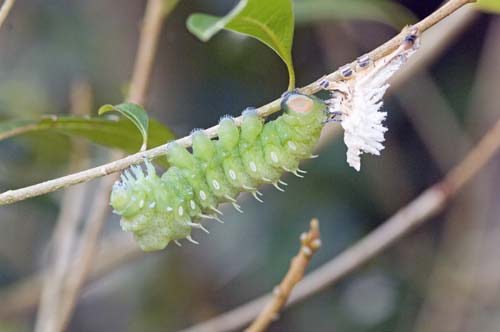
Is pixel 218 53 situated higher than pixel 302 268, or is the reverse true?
pixel 218 53

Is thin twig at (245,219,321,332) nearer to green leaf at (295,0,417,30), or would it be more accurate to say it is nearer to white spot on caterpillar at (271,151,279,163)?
white spot on caterpillar at (271,151,279,163)

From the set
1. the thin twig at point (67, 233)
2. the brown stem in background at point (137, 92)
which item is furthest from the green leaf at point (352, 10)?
the thin twig at point (67, 233)

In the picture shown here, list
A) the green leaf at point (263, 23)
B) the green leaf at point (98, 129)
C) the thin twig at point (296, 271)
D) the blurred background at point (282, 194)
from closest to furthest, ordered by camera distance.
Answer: the green leaf at point (263, 23) → the thin twig at point (296, 271) → the green leaf at point (98, 129) → the blurred background at point (282, 194)

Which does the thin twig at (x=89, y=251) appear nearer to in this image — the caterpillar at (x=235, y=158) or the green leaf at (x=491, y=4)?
the caterpillar at (x=235, y=158)

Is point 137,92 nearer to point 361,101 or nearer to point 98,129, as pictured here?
point 98,129

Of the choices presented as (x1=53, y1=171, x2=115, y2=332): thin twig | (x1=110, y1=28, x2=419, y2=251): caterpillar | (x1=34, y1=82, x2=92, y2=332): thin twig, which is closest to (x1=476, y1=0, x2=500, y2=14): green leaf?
(x1=110, y1=28, x2=419, y2=251): caterpillar

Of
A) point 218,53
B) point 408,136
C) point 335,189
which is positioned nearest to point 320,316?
point 335,189

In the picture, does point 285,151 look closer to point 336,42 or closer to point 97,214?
point 97,214

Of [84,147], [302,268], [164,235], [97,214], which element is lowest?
[302,268]
